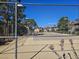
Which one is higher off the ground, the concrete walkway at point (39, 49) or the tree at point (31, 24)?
the tree at point (31, 24)

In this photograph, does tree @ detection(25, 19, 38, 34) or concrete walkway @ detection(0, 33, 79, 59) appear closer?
tree @ detection(25, 19, 38, 34)

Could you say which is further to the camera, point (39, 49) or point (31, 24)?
point (39, 49)

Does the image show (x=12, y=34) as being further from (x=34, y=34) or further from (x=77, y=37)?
(x=77, y=37)

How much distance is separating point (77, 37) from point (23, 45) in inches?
107

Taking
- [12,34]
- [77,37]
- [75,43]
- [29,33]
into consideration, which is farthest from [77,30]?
[12,34]

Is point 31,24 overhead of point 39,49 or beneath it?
overhead

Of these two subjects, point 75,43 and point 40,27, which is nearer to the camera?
point 40,27

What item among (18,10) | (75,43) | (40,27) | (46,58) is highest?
(18,10)

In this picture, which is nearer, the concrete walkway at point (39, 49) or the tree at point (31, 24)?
the tree at point (31, 24)

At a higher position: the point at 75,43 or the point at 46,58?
the point at 75,43

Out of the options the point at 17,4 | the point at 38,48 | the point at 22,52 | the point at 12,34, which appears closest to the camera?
the point at 17,4

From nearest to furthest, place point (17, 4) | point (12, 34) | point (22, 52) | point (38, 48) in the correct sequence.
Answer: point (17, 4)
point (12, 34)
point (22, 52)
point (38, 48)

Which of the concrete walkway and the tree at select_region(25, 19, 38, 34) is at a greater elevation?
the tree at select_region(25, 19, 38, 34)

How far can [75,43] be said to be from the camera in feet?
31.3
